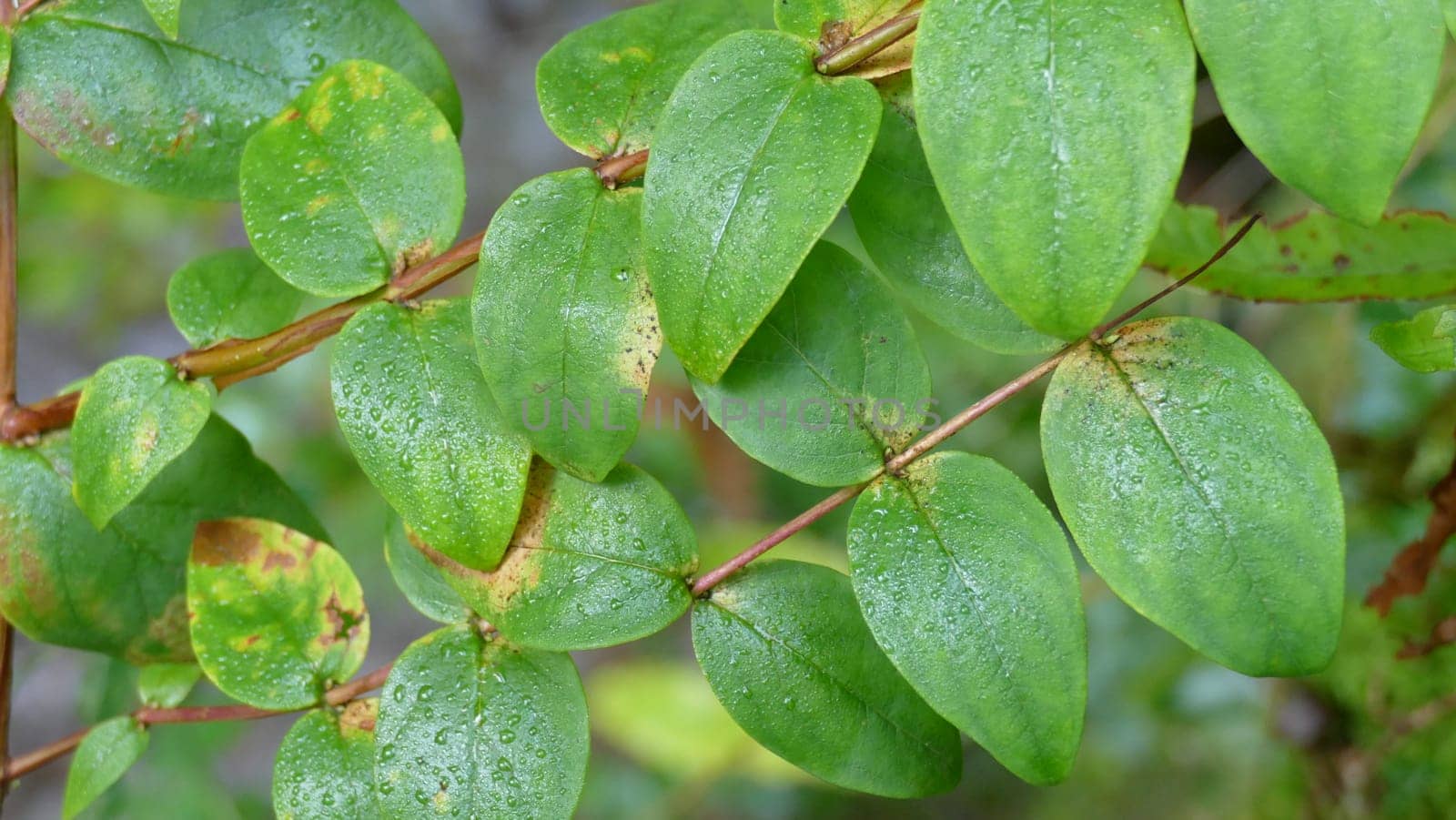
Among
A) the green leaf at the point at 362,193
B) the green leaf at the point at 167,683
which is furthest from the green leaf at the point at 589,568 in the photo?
the green leaf at the point at 167,683

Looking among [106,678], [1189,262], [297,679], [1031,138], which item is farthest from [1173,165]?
[106,678]

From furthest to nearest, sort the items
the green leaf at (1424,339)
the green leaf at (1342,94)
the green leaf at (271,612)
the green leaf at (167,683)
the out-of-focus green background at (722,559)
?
the out-of-focus green background at (722,559) → the green leaf at (167,683) → the green leaf at (271,612) → the green leaf at (1424,339) → the green leaf at (1342,94)

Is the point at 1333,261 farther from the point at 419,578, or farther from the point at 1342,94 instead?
the point at 419,578

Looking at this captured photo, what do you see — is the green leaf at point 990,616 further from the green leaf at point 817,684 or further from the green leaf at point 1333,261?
the green leaf at point 1333,261

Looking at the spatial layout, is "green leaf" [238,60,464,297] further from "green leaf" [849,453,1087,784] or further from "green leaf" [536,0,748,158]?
"green leaf" [849,453,1087,784]

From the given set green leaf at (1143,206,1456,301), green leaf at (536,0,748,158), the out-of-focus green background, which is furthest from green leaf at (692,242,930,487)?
the out-of-focus green background
